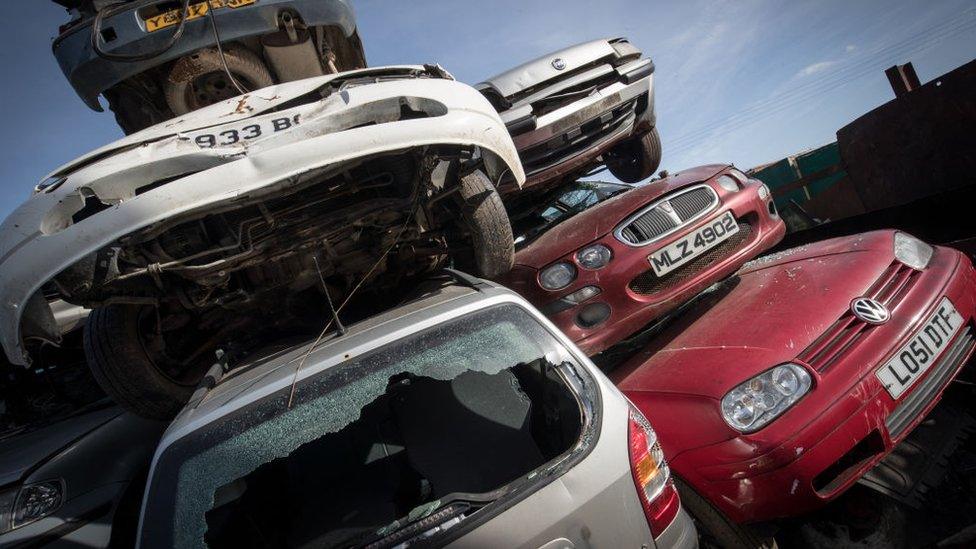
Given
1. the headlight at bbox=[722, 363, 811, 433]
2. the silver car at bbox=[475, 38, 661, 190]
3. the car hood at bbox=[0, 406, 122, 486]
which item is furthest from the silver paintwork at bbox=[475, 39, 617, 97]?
the car hood at bbox=[0, 406, 122, 486]

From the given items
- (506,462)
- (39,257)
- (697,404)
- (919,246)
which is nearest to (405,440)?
(506,462)

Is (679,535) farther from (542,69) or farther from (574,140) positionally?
(542,69)

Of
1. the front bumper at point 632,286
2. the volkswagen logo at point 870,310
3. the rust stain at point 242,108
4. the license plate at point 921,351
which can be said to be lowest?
the license plate at point 921,351

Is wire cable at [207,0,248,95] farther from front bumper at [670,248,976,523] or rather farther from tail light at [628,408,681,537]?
front bumper at [670,248,976,523]

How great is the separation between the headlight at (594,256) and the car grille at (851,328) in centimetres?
120

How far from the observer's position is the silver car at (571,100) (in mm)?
3494

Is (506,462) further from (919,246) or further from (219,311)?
(919,246)

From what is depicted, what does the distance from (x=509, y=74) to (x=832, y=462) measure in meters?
3.15

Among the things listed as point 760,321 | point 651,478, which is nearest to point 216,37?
point 651,478

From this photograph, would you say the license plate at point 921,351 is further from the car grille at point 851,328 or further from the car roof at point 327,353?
the car roof at point 327,353

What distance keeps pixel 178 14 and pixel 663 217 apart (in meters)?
2.89

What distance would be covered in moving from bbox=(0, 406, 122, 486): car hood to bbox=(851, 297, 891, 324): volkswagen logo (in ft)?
12.6

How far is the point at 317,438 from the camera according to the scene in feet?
5.58

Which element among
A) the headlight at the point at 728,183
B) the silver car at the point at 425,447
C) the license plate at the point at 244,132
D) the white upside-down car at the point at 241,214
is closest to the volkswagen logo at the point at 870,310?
the silver car at the point at 425,447
